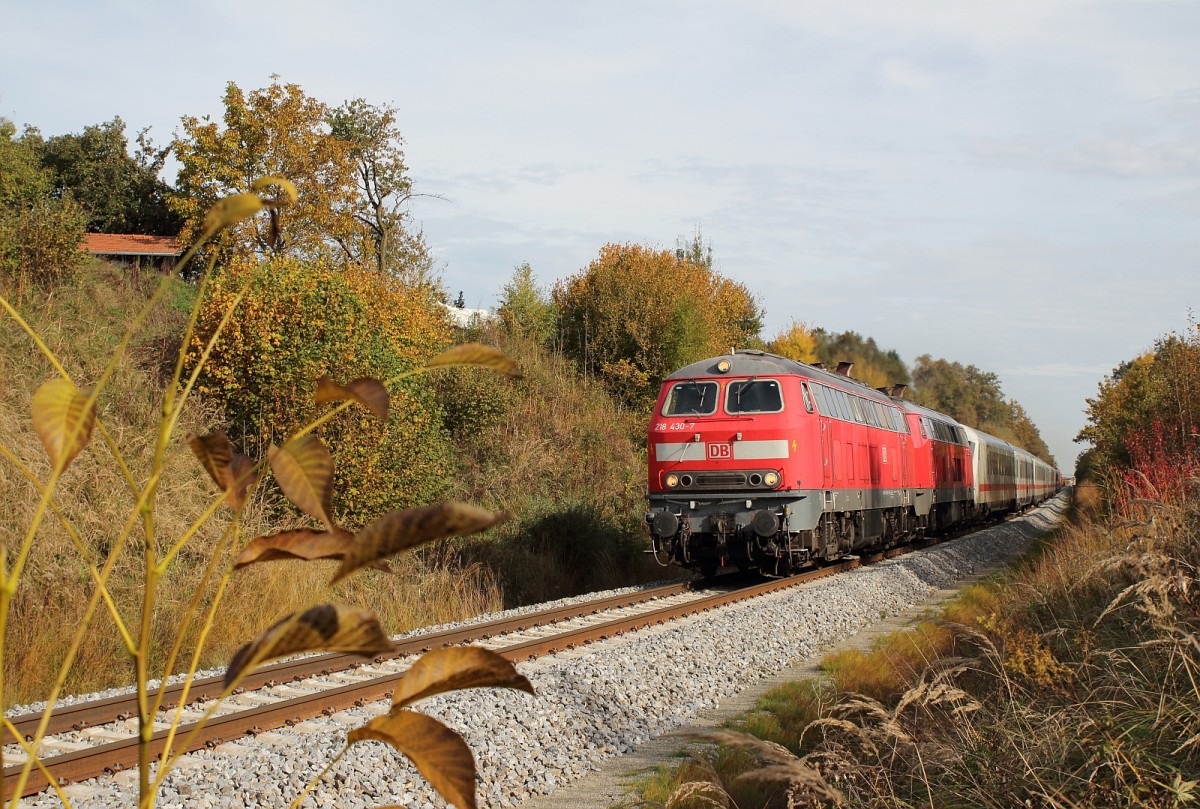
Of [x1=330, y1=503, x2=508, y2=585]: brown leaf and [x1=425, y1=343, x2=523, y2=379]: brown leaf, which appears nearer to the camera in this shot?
[x1=330, y1=503, x2=508, y2=585]: brown leaf

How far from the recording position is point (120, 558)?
1224 centimetres

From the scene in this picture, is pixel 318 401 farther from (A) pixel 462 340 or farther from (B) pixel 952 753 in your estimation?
(A) pixel 462 340

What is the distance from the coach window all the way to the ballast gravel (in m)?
3.50

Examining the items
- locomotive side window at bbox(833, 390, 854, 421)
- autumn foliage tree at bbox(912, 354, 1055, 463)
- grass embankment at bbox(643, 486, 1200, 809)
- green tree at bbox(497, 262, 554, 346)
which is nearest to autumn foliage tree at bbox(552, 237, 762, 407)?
green tree at bbox(497, 262, 554, 346)

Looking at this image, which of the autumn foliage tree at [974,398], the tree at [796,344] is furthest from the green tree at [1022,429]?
the tree at [796,344]

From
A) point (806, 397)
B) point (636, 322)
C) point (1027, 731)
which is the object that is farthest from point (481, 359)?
point (636, 322)

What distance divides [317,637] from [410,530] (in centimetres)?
17

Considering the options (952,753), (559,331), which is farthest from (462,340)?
(952,753)

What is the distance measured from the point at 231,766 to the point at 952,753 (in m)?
4.07

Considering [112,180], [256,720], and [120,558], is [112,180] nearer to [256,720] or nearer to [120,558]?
[120,558]

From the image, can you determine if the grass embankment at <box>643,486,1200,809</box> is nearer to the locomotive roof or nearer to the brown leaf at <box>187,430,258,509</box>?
the brown leaf at <box>187,430,258,509</box>

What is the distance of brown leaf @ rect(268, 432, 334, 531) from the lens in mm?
1408

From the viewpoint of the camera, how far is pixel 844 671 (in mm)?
9852

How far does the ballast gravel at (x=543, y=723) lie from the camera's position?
19.6 ft
